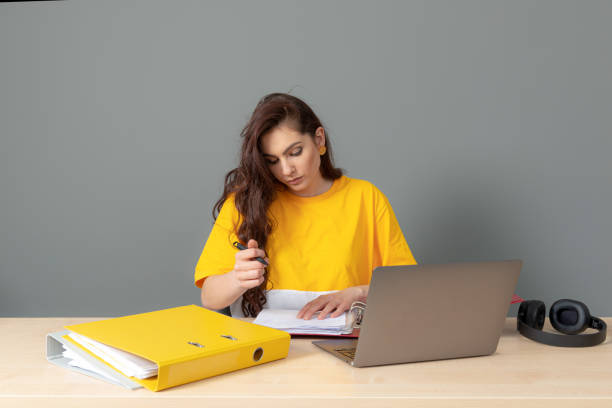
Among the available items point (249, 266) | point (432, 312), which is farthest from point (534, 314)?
point (249, 266)

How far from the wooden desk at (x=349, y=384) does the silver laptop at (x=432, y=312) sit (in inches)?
1.0

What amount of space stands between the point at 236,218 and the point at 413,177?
98 centimetres

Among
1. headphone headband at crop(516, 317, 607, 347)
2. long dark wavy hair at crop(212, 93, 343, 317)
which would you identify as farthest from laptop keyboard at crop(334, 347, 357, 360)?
long dark wavy hair at crop(212, 93, 343, 317)

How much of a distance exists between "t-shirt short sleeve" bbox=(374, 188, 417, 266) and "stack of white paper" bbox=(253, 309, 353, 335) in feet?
2.05

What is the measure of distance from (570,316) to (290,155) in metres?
0.93

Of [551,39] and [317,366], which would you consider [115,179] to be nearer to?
[317,366]

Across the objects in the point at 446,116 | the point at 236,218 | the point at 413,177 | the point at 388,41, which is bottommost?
the point at 236,218

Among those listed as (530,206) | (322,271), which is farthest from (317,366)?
(530,206)

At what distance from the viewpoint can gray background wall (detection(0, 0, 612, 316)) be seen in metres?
2.33

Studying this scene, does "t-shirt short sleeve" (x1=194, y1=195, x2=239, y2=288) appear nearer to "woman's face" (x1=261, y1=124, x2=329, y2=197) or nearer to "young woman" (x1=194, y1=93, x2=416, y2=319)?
"young woman" (x1=194, y1=93, x2=416, y2=319)

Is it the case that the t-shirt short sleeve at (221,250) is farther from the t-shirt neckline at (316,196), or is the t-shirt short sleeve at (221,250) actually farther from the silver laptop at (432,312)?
the silver laptop at (432,312)

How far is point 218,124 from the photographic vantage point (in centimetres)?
242

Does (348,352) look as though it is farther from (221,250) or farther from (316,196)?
(316,196)

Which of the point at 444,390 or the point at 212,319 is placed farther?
the point at 212,319
